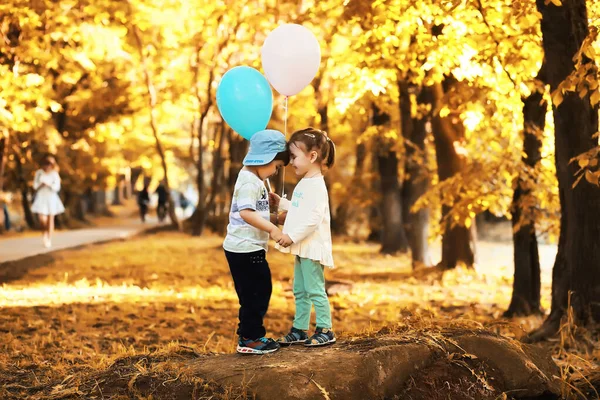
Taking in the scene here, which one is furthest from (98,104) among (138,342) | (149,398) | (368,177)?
(149,398)

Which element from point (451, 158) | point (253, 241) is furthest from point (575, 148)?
point (451, 158)

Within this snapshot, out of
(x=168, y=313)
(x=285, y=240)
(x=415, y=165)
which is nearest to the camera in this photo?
(x=285, y=240)

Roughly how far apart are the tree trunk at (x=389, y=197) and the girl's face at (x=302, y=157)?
52.5 ft

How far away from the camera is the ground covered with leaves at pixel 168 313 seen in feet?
19.9

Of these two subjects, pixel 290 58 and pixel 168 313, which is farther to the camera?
pixel 168 313

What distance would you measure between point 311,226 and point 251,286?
2.08ft

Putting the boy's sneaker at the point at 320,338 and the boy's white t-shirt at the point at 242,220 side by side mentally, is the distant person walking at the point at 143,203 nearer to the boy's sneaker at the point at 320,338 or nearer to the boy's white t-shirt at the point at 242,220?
the boy's white t-shirt at the point at 242,220

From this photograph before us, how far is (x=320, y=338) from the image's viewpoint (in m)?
6.00

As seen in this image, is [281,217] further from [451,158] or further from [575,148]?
[451,158]

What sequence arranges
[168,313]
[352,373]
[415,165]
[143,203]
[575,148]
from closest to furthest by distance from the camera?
[352,373] → [575,148] → [168,313] → [415,165] → [143,203]

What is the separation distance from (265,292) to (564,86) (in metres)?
2.92

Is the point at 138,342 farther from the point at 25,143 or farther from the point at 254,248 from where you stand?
the point at 25,143

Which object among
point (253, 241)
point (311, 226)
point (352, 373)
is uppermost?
point (311, 226)

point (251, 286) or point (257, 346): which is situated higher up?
point (251, 286)
